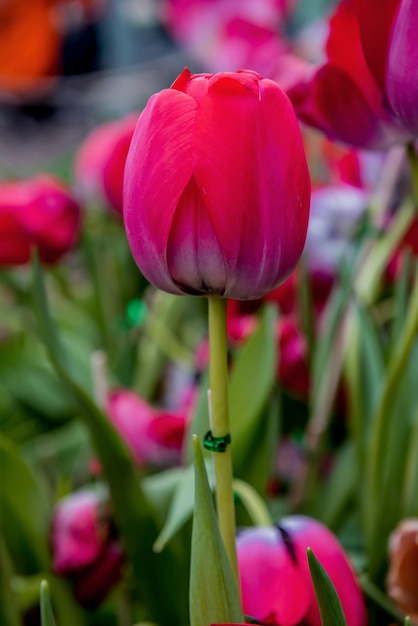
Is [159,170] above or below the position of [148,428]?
above

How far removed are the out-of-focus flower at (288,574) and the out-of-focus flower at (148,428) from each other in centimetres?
11

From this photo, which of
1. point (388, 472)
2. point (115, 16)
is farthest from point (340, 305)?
point (115, 16)

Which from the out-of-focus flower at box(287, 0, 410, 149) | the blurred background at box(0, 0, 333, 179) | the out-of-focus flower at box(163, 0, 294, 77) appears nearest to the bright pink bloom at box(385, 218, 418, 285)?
the out-of-focus flower at box(287, 0, 410, 149)

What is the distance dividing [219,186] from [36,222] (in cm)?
28

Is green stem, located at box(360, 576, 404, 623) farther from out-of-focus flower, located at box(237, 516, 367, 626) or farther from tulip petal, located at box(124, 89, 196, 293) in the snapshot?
tulip petal, located at box(124, 89, 196, 293)

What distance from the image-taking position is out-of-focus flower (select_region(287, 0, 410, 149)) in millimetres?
269

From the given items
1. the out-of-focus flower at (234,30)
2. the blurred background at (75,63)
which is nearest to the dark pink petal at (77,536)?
the out-of-focus flower at (234,30)

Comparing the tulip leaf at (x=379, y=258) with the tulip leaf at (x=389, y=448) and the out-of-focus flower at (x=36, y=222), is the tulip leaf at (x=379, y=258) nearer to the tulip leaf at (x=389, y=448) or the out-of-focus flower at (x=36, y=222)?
the tulip leaf at (x=389, y=448)

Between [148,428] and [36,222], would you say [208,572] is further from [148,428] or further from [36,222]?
[36,222]

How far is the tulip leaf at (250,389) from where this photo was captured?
0.34 m

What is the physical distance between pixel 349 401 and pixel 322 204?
0.11 metres

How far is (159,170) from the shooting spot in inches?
8.0

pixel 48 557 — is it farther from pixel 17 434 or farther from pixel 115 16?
pixel 115 16

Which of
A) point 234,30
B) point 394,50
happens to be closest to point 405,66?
point 394,50
